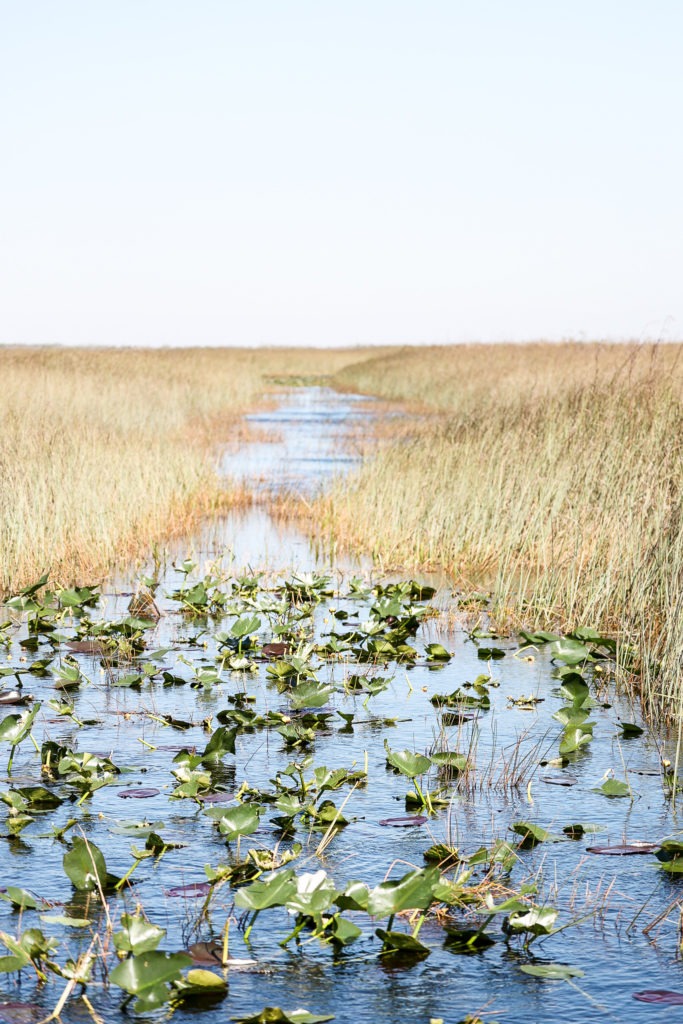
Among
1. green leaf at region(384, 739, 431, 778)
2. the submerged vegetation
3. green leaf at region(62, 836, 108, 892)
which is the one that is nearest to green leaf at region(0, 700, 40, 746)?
the submerged vegetation

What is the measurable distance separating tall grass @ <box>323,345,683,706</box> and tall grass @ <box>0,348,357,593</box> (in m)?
1.57

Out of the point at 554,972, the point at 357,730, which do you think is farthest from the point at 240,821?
the point at 357,730

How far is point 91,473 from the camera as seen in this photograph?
9891 millimetres

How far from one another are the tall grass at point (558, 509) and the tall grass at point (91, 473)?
61.9 inches

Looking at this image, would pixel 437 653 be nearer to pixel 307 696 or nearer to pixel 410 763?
pixel 307 696

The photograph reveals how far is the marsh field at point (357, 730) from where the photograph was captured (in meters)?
2.92

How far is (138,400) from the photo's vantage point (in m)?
17.4

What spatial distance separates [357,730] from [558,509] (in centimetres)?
348

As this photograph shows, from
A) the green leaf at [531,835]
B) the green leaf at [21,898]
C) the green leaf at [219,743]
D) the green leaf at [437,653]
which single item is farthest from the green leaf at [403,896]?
the green leaf at [437,653]

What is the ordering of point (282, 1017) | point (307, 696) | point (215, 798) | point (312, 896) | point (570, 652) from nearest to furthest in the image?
1. point (282, 1017)
2. point (312, 896)
3. point (215, 798)
4. point (307, 696)
5. point (570, 652)

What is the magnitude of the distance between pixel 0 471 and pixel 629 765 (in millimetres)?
5564

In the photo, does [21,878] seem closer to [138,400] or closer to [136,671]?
[136,671]

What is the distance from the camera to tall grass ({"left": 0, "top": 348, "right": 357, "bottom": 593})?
834cm

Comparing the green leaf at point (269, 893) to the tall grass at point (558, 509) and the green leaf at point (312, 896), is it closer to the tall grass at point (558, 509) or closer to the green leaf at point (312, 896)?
the green leaf at point (312, 896)
